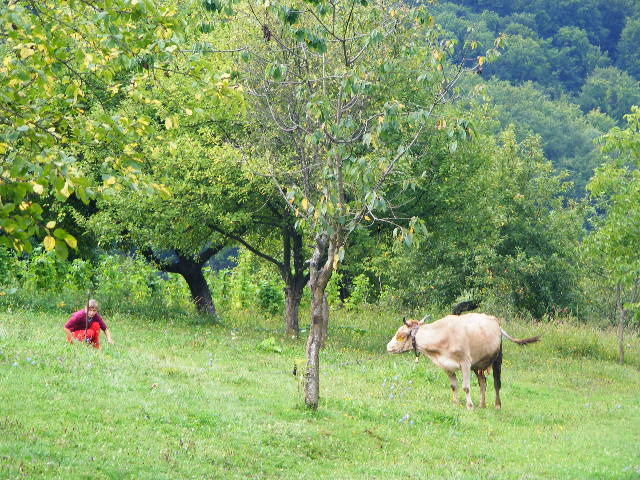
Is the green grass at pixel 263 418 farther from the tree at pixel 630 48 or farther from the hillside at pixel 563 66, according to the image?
the tree at pixel 630 48

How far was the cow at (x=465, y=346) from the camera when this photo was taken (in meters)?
18.6

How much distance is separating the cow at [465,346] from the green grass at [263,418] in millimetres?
688

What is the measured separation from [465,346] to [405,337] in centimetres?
153

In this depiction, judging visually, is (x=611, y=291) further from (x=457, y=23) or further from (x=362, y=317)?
(x=457, y=23)

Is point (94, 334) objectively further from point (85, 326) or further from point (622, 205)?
point (622, 205)

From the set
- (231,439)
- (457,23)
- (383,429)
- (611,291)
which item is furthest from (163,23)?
(457,23)

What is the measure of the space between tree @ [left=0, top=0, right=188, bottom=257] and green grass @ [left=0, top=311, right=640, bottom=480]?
10.9 ft

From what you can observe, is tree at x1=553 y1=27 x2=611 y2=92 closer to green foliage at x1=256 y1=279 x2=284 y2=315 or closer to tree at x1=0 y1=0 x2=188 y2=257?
green foliage at x1=256 y1=279 x2=284 y2=315

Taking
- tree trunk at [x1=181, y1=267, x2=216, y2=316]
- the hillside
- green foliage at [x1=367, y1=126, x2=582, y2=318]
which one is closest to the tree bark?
tree trunk at [x1=181, y1=267, x2=216, y2=316]

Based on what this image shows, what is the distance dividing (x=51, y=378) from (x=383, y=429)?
571 centimetres

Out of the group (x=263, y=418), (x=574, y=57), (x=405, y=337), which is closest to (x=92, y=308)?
(x=263, y=418)

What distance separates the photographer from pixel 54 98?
12.2m

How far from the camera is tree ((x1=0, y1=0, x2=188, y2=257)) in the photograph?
8.02 meters

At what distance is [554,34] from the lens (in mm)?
155000
